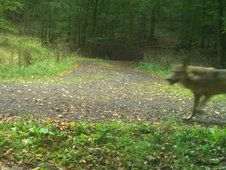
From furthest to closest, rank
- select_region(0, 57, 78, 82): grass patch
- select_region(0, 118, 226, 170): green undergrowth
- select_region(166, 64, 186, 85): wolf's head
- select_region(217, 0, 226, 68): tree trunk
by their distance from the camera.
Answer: select_region(217, 0, 226, 68): tree trunk → select_region(0, 57, 78, 82): grass patch → select_region(166, 64, 186, 85): wolf's head → select_region(0, 118, 226, 170): green undergrowth

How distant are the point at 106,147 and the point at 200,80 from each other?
3.08 m

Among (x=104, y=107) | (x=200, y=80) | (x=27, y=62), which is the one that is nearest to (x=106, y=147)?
(x=200, y=80)

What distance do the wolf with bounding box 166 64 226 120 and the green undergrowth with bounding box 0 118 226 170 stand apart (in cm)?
135

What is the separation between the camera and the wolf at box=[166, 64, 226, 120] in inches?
232

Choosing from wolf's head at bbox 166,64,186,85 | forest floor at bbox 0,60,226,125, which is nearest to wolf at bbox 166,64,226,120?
wolf's head at bbox 166,64,186,85

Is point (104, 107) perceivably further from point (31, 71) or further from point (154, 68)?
point (154, 68)

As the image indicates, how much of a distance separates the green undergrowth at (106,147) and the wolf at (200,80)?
4.41ft

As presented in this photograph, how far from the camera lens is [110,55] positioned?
2997 cm

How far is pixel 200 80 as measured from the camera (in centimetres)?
605

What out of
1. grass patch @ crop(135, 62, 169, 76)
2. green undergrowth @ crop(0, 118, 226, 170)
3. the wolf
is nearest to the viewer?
green undergrowth @ crop(0, 118, 226, 170)

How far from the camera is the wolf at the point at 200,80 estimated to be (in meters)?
5.91

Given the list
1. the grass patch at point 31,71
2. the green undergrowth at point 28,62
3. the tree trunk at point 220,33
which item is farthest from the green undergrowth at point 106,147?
the tree trunk at point 220,33

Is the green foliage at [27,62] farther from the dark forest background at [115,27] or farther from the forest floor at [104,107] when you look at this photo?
the dark forest background at [115,27]

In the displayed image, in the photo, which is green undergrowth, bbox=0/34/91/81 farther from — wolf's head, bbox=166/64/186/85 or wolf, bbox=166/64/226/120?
wolf, bbox=166/64/226/120
